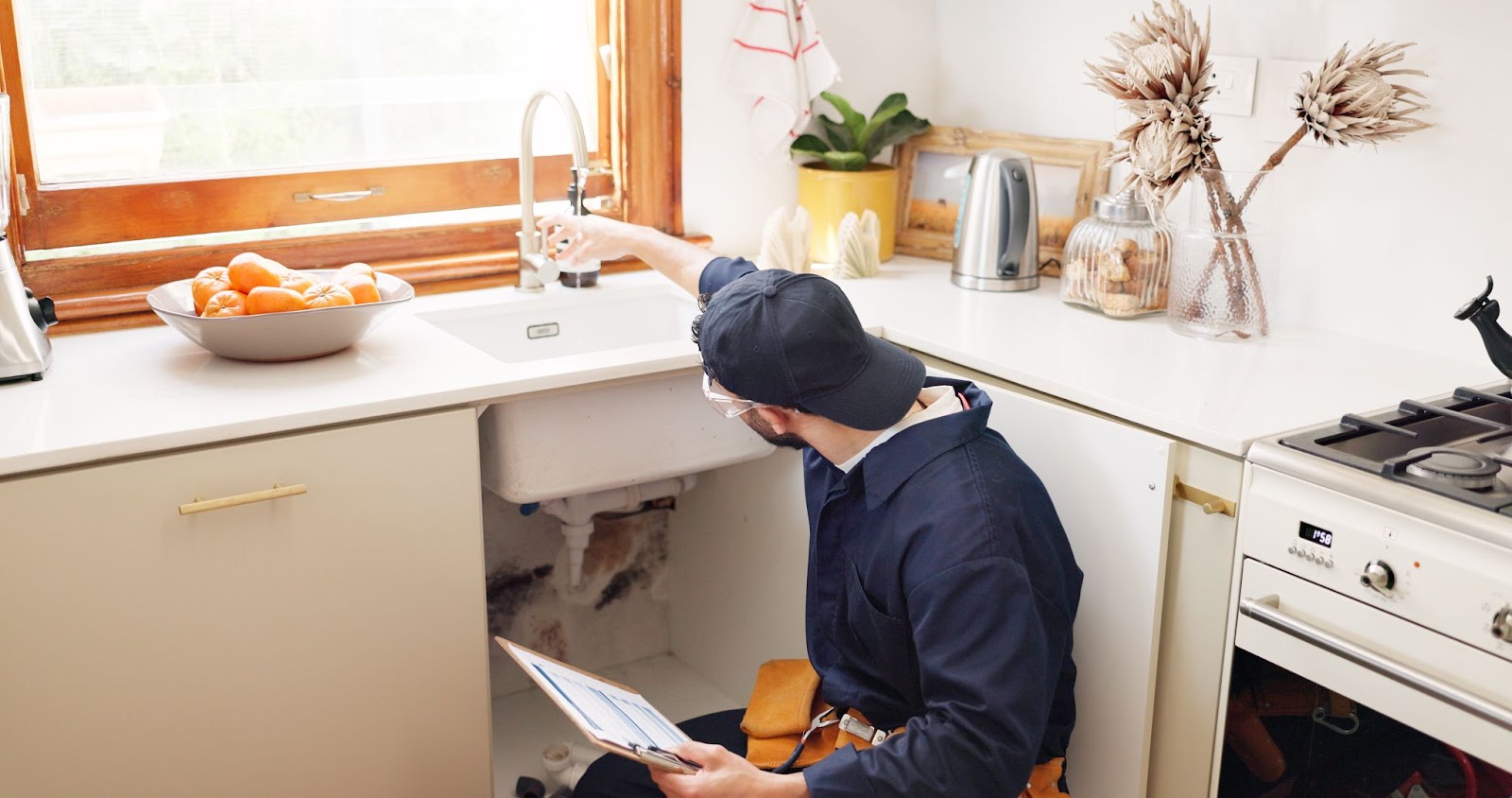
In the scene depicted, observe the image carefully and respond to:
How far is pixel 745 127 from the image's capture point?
8.03 ft

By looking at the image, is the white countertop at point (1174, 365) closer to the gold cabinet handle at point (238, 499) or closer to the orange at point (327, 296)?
the orange at point (327, 296)

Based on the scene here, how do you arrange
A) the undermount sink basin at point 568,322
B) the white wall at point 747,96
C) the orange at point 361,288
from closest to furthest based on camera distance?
1. the orange at point 361,288
2. the undermount sink basin at point 568,322
3. the white wall at point 747,96

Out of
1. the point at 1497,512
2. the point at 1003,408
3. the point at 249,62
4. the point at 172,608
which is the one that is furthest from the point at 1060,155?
the point at 172,608

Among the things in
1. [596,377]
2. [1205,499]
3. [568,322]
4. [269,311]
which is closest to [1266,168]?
[1205,499]

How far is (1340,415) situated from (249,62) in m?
1.66

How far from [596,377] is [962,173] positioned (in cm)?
83

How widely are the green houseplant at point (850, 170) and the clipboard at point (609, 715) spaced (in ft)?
3.67

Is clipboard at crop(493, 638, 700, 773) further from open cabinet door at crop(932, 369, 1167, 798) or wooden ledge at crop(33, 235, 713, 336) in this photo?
wooden ledge at crop(33, 235, 713, 336)

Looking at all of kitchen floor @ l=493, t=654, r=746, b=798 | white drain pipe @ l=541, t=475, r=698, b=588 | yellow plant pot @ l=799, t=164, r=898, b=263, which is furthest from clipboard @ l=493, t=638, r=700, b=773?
yellow plant pot @ l=799, t=164, r=898, b=263

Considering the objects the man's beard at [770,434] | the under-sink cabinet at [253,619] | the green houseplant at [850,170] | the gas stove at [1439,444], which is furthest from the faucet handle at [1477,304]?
the under-sink cabinet at [253,619]

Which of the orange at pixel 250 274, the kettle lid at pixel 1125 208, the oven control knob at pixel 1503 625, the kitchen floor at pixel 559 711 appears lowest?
the kitchen floor at pixel 559 711

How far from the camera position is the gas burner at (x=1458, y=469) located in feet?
4.12

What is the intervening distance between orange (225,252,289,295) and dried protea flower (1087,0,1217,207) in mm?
1208

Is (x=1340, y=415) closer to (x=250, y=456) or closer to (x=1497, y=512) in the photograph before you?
(x=1497, y=512)
